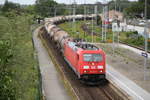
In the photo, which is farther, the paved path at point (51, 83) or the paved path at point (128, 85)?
the paved path at point (51, 83)

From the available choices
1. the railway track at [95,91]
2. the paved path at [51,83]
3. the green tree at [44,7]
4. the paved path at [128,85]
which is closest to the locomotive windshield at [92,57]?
the railway track at [95,91]

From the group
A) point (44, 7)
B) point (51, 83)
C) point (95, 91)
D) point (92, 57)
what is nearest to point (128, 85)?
point (95, 91)

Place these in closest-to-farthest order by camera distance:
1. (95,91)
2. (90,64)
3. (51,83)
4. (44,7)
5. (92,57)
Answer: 1. (95,91)
2. (90,64)
3. (92,57)
4. (51,83)
5. (44,7)

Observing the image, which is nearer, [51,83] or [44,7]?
[51,83]

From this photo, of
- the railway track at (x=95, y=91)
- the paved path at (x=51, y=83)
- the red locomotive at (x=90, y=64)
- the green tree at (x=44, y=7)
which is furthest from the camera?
the green tree at (x=44, y=7)

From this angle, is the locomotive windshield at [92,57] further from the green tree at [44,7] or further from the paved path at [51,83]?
the green tree at [44,7]

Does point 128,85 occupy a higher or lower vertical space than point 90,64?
lower

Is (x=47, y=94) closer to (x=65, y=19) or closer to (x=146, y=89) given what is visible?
(x=146, y=89)

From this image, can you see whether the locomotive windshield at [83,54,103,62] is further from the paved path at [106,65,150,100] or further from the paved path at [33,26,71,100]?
the paved path at [33,26,71,100]

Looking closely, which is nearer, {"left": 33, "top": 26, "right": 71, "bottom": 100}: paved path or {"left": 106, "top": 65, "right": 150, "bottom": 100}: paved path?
{"left": 106, "top": 65, "right": 150, "bottom": 100}: paved path

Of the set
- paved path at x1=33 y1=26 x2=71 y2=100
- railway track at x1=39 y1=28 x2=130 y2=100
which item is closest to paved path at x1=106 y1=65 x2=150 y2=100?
railway track at x1=39 y1=28 x2=130 y2=100

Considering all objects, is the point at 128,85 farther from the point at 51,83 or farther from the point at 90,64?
the point at 51,83

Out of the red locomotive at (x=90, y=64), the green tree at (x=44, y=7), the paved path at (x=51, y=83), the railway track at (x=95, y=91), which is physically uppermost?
the green tree at (x=44, y=7)

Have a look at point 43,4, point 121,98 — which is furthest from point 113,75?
point 43,4
